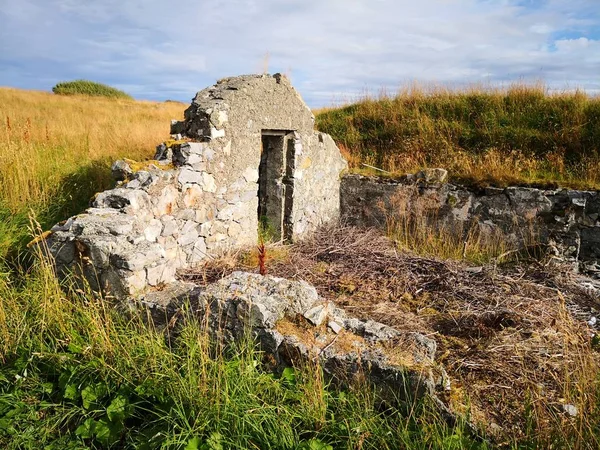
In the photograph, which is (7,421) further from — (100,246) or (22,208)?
(22,208)

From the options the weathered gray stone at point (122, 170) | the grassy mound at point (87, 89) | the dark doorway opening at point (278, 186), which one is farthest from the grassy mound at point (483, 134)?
the grassy mound at point (87, 89)

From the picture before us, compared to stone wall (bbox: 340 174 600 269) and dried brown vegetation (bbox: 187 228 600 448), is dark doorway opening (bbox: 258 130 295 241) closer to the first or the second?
dried brown vegetation (bbox: 187 228 600 448)

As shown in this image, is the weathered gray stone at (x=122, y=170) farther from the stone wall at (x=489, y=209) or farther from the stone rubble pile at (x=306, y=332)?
the stone wall at (x=489, y=209)

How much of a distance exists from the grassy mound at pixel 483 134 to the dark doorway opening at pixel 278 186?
10.8 ft

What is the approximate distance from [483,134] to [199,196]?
7.76m

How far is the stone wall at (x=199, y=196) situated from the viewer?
389 centimetres

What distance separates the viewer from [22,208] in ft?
18.2

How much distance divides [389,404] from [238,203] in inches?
142

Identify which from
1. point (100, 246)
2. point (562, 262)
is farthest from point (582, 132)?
point (100, 246)

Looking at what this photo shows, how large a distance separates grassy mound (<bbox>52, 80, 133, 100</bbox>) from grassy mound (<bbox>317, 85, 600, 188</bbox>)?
50.2 feet

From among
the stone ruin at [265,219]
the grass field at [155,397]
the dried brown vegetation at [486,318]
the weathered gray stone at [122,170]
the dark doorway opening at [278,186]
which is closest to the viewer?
the grass field at [155,397]

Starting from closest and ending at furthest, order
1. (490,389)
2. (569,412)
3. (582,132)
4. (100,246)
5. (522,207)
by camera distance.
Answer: (569,412) < (490,389) < (100,246) < (522,207) < (582,132)

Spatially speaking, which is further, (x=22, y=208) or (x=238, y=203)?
(x=238, y=203)

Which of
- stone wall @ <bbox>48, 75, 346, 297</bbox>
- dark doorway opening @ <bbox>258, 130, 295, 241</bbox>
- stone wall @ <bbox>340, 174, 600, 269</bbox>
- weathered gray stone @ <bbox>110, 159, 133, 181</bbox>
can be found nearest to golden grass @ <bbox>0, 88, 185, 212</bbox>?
weathered gray stone @ <bbox>110, 159, 133, 181</bbox>
